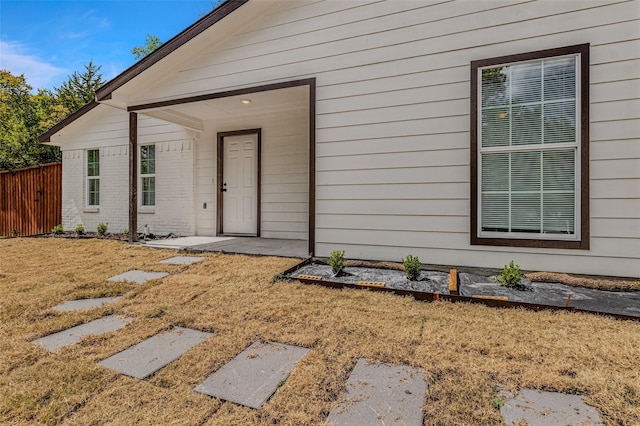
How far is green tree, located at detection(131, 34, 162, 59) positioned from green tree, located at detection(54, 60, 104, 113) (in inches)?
79.0

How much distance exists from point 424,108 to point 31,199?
10.4 metres

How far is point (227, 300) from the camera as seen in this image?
2842mm

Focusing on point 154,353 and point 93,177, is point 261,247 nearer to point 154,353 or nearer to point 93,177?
point 154,353

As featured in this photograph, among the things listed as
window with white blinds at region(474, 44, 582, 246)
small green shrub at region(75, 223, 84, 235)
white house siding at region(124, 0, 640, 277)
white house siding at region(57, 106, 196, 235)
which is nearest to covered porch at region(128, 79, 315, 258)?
white house siding at region(57, 106, 196, 235)

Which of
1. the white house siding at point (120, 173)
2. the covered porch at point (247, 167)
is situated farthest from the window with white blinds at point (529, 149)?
the white house siding at point (120, 173)

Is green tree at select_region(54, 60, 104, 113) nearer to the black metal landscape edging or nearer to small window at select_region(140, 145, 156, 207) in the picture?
small window at select_region(140, 145, 156, 207)

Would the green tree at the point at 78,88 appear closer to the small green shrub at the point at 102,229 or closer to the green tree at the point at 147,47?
the green tree at the point at 147,47

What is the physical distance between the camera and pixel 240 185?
6699 millimetres

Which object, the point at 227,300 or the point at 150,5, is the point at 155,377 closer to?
the point at 227,300

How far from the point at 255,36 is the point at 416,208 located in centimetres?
343

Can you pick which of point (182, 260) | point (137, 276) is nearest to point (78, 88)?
point (182, 260)

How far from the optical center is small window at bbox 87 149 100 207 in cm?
802

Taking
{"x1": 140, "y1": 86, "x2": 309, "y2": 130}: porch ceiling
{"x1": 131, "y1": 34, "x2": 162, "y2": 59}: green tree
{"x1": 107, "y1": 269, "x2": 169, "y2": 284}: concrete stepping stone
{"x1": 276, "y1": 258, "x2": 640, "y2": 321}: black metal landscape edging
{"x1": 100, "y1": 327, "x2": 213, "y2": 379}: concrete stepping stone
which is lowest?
{"x1": 100, "y1": 327, "x2": 213, "y2": 379}: concrete stepping stone

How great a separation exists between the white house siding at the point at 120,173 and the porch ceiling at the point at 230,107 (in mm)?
497
